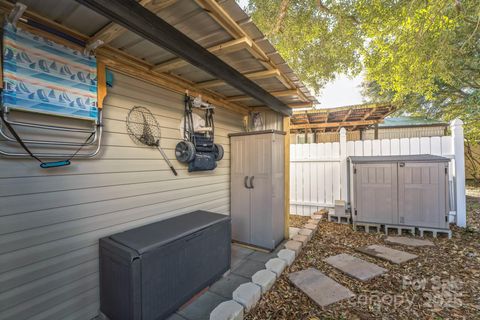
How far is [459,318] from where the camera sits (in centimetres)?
184

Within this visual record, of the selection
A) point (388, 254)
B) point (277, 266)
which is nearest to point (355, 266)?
point (388, 254)

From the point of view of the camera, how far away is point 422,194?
143 inches

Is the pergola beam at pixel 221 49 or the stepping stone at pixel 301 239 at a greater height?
the pergola beam at pixel 221 49

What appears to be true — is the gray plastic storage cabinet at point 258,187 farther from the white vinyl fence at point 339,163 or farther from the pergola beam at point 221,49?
the white vinyl fence at point 339,163

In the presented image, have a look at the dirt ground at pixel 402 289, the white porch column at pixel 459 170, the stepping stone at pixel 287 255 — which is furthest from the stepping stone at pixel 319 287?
the white porch column at pixel 459 170

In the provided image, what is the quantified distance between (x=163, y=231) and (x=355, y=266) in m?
2.50

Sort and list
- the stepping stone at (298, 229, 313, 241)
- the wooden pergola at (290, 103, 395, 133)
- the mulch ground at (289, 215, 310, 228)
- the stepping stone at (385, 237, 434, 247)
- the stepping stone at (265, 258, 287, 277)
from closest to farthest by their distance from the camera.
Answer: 1. the stepping stone at (265, 258, 287, 277)
2. the stepping stone at (385, 237, 434, 247)
3. the stepping stone at (298, 229, 313, 241)
4. the mulch ground at (289, 215, 310, 228)
5. the wooden pergola at (290, 103, 395, 133)

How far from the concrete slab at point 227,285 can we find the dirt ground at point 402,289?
33 centimetres

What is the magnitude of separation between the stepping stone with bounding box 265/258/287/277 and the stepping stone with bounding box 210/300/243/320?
2.54 ft

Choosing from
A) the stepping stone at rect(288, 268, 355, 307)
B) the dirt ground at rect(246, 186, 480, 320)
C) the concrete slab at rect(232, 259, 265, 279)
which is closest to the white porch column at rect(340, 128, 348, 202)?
the dirt ground at rect(246, 186, 480, 320)

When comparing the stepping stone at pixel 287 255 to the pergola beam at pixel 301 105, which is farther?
the pergola beam at pixel 301 105

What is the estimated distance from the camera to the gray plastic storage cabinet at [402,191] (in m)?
3.55

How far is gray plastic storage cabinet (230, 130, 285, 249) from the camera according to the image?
3145 mm

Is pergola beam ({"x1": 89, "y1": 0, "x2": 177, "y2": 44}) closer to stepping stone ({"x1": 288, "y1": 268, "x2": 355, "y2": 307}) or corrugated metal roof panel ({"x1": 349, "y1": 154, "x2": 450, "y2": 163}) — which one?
stepping stone ({"x1": 288, "y1": 268, "x2": 355, "y2": 307})
